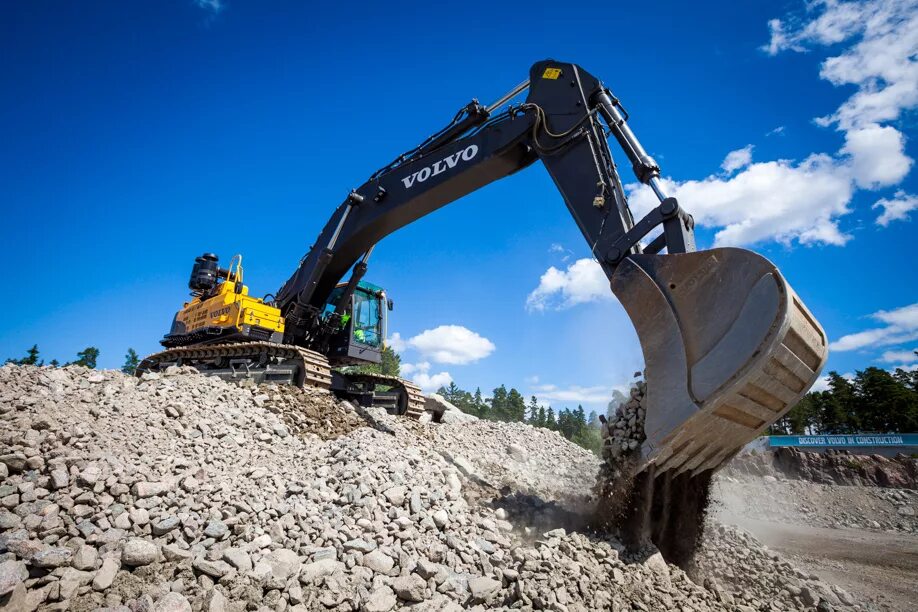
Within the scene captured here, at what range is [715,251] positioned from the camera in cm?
372

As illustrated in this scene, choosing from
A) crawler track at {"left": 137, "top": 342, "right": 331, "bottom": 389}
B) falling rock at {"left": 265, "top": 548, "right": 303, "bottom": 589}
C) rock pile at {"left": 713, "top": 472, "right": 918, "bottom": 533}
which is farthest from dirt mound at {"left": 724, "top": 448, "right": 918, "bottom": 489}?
falling rock at {"left": 265, "top": 548, "right": 303, "bottom": 589}

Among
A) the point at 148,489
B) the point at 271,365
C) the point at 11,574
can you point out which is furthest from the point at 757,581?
the point at 271,365

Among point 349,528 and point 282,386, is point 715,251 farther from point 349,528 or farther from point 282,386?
point 282,386

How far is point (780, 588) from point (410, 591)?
3632mm

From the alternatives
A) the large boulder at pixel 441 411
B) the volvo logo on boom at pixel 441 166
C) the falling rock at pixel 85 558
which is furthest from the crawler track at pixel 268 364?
the large boulder at pixel 441 411

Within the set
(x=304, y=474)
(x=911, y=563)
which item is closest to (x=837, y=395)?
(x=911, y=563)

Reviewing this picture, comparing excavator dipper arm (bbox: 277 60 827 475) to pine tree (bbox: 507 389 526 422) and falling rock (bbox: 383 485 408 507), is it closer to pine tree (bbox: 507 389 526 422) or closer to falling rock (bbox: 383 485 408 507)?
falling rock (bbox: 383 485 408 507)

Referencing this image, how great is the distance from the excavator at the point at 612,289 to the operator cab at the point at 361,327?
0.03 meters

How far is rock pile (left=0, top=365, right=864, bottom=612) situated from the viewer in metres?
3.10

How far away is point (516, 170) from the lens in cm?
650

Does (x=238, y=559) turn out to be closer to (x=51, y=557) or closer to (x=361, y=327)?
(x=51, y=557)

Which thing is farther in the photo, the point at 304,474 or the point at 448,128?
the point at 448,128

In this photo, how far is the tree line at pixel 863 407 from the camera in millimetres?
33094

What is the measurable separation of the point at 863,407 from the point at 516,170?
142 ft
